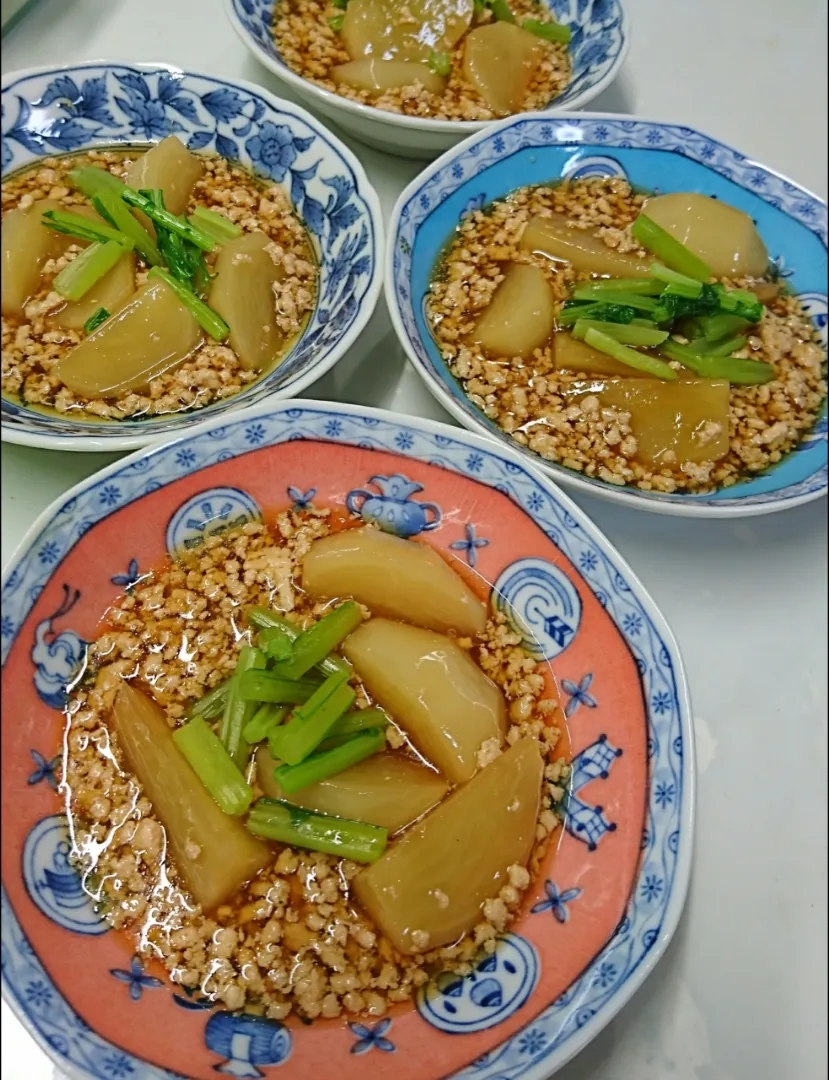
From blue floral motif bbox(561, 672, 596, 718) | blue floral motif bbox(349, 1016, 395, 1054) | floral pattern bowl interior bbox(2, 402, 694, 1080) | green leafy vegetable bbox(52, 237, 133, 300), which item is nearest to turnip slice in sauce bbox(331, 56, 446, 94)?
green leafy vegetable bbox(52, 237, 133, 300)

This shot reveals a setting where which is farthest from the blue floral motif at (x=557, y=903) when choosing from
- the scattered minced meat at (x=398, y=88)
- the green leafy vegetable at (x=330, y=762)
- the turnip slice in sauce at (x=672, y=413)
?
the scattered minced meat at (x=398, y=88)

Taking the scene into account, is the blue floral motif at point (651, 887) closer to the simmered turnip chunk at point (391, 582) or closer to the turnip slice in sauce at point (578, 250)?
the simmered turnip chunk at point (391, 582)

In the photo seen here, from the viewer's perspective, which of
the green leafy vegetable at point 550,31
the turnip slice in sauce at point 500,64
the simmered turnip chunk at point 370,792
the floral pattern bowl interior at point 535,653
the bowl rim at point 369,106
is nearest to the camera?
the floral pattern bowl interior at point 535,653

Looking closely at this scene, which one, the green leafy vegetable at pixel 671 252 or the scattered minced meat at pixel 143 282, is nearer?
the scattered minced meat at pixel 143 282

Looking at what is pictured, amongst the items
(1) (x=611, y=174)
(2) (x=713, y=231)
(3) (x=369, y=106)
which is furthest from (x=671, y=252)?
(3) (x=369, y=106)

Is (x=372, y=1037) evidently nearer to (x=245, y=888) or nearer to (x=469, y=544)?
(x=245, y=888)

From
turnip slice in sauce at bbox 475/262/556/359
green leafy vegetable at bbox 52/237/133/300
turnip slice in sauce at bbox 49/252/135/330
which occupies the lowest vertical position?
turnip slice in sauce at bbox 475/262/556/359

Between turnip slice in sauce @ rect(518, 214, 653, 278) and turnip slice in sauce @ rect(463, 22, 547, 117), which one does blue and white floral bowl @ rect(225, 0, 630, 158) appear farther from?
turnip slice in sauce @ rect(518, 214, 653, 278)
